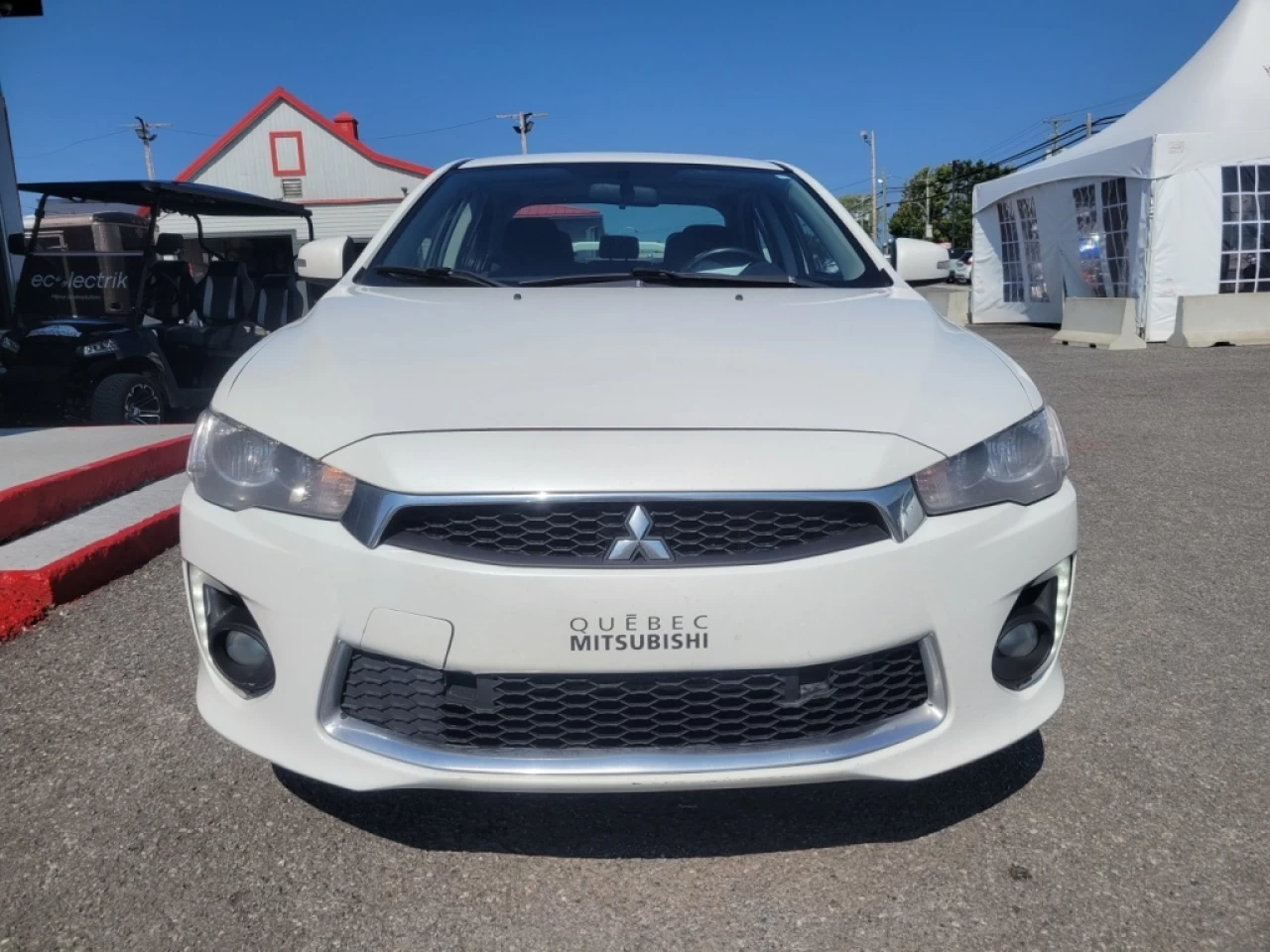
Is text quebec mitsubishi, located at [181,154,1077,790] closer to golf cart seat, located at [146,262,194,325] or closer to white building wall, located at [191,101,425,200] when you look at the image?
golf cart seat, located at [146,262,194,325]

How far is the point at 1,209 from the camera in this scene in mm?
11016

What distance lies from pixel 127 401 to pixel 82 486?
2573mm

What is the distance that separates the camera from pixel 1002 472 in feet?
6.54

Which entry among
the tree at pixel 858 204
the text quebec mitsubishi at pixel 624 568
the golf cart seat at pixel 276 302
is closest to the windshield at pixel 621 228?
the text quebec mitsubishi at pixel 624 568

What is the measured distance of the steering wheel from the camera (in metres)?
3.20

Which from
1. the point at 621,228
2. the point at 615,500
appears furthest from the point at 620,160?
the point at 615,500

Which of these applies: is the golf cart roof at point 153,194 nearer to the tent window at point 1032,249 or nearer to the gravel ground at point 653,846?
the gravel ground at point 653,846

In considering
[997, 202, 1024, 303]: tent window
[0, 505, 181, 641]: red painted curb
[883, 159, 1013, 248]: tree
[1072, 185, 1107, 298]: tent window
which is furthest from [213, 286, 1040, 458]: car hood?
[883, 159, 1013, 248]: tree

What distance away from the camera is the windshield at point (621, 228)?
310cm

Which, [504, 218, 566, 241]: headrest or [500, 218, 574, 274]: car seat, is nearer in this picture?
[500, 218, 574, 274]: car seat

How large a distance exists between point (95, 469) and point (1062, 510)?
400cm

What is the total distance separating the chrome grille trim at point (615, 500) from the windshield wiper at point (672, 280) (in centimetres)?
123

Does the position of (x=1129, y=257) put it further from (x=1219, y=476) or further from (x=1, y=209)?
(x=1, y=209)

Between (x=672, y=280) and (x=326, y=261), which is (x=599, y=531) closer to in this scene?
(x=672, y=280)
